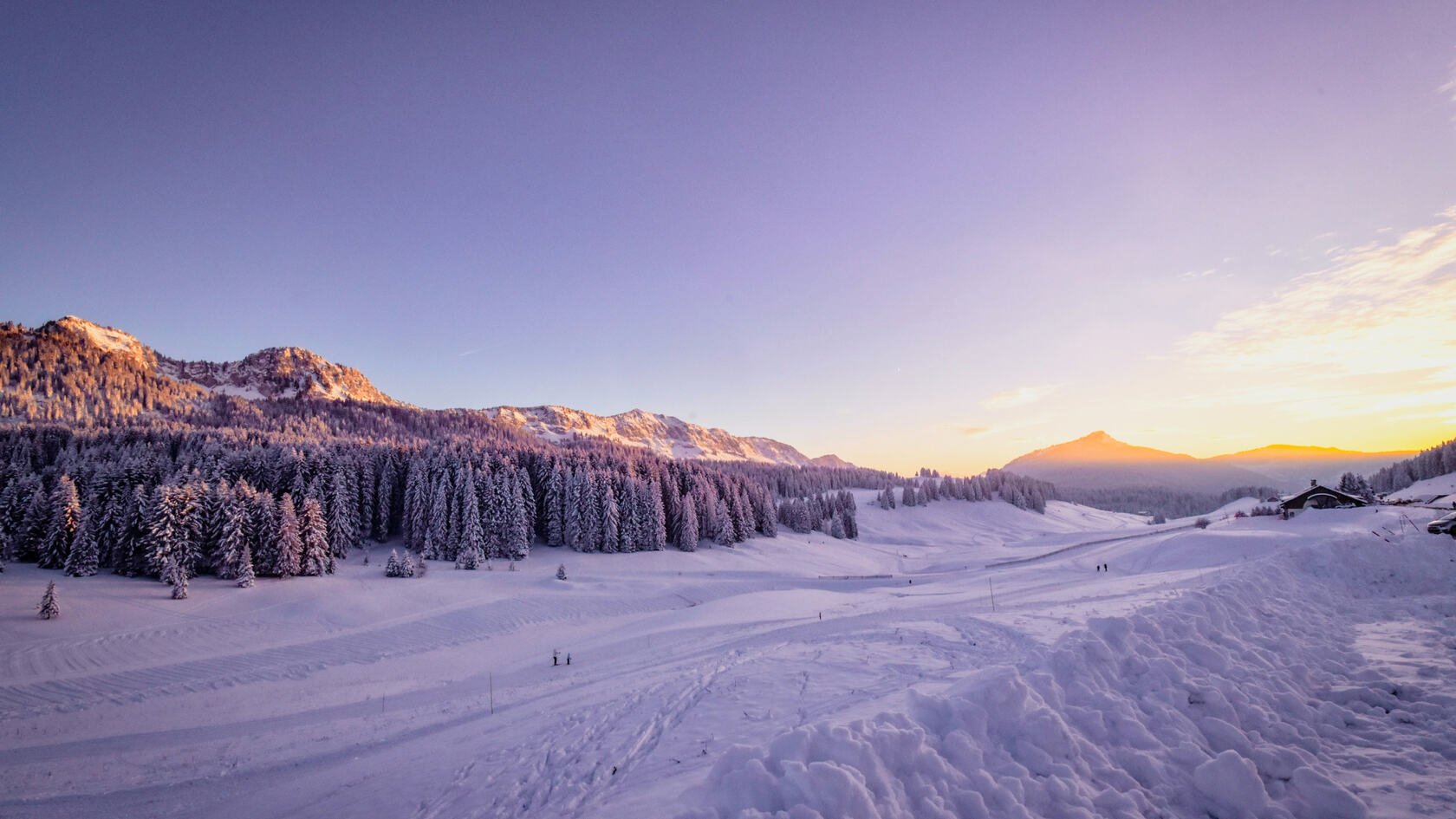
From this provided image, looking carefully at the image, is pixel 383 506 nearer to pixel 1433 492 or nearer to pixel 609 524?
pixel 609 524

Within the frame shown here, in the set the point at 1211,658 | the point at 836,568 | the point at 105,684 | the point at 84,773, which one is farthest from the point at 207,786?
the point at 836,568

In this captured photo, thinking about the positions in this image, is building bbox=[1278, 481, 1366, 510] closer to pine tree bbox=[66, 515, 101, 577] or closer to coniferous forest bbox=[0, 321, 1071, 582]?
coniferous forest bbox=[0, 321, 1071, 582]

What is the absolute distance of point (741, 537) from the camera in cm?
7512

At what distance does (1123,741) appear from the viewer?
20.9 feet

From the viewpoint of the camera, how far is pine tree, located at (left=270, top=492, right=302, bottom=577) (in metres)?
41.5

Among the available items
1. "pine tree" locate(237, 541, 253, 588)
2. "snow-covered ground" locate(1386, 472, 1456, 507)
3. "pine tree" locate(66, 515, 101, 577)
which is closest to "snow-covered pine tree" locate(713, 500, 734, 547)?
"pine tree" locate(237, 541, 253, 588)

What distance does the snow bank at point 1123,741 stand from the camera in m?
5.24

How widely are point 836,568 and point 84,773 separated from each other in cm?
6182

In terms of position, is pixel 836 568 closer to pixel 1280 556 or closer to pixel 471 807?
pixel 1280 556

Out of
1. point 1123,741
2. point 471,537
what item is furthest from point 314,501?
point 1123,741

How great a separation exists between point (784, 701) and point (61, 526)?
60363 millimetres

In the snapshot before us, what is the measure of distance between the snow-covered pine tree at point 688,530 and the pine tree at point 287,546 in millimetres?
38768

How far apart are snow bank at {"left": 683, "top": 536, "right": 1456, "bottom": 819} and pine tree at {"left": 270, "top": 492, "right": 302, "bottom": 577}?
5095cm

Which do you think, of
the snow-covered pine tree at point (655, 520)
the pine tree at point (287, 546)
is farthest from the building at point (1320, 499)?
the pine tree at point (287, 546)
